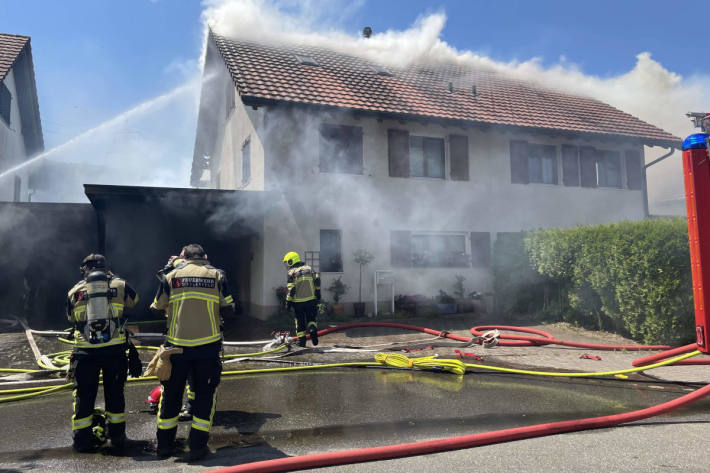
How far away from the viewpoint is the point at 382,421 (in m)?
4.26

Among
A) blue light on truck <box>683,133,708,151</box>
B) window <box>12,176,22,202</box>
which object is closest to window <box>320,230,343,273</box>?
blue light on truck <box>683,133,708,151</box>

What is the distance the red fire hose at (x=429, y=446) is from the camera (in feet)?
9.91

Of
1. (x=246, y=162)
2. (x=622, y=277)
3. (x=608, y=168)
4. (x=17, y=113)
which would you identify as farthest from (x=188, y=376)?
(x=17, y=113)

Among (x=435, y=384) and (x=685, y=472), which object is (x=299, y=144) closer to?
(x=435, y=384)

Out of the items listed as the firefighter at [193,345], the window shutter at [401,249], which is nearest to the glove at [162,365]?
the firefighter at [193,345]

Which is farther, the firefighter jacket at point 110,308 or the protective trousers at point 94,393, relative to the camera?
the firefighter jacket at point 110,308

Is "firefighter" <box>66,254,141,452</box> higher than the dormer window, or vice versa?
the dormer window

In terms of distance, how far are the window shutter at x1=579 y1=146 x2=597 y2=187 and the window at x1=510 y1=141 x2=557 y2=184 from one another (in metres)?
0.94

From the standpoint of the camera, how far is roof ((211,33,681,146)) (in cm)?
1231

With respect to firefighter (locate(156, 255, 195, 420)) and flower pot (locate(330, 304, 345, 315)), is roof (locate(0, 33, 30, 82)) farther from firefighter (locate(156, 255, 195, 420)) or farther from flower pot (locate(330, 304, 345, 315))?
firefighter (locate(156, 255, 195, 420))

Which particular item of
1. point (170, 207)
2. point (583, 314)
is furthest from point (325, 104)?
point (583, 314)

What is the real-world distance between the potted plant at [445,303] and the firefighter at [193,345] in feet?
30.5

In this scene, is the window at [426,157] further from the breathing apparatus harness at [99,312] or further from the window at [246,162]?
the breathing apparatus harness at [99,312]

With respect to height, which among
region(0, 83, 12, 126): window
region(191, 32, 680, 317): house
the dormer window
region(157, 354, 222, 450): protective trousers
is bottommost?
region(157, 354, 222, 450): protective trousers
